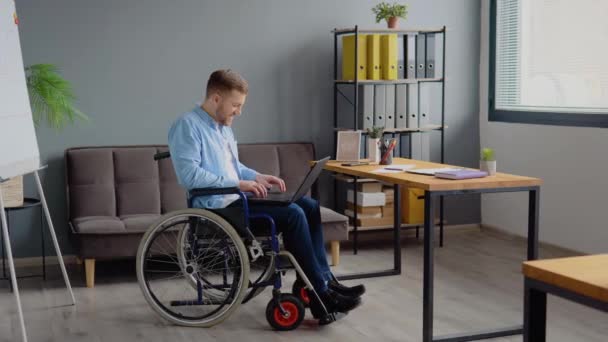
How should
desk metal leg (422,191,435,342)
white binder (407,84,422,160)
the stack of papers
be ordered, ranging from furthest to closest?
white binder (407,84,422,160)
the stack of papers
desk metal leg (422,191,435,342)

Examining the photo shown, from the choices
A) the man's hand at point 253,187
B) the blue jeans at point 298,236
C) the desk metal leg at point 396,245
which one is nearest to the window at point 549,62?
the desk metal leg at point 396,245

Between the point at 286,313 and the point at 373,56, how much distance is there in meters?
2.29

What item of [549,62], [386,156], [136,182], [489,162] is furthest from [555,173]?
[136,182]

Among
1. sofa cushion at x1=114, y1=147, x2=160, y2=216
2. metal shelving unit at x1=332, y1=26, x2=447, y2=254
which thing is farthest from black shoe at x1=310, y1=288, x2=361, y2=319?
sofa cushion at x1=114, y1=147, x2=160, y2=216

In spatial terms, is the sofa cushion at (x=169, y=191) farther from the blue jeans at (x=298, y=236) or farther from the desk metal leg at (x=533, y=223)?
the desk metal leg at (x=533, y=223)

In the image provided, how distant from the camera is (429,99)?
583 cm

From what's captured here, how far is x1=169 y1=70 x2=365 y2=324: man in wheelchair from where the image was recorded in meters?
3.54

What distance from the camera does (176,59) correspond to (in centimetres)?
529

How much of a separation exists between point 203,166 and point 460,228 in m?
3.02

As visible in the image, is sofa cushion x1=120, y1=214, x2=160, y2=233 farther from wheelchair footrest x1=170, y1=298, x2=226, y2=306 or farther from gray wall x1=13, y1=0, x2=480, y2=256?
wheelchair footrest x1=170, y1=298, x2=226, y2=306

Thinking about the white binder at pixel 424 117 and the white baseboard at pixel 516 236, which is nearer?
the white baseboard at pixel 516 236

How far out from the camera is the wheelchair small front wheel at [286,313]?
3572 millimetres

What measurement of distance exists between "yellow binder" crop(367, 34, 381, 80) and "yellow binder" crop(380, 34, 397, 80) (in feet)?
0.13

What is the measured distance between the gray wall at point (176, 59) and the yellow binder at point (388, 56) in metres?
0.43
